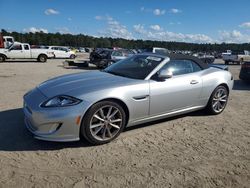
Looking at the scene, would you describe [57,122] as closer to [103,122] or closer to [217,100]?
[103,122]

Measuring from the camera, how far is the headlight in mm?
3758

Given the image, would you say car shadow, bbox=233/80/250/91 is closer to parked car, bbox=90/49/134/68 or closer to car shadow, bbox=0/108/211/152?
car shadow, bbox=0/108/211/152

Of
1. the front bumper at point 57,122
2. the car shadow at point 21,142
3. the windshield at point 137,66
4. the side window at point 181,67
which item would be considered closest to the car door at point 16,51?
the car shadow at point 21,142

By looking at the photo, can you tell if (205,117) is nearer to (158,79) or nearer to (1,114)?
(158,79)

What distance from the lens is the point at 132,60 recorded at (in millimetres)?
5445

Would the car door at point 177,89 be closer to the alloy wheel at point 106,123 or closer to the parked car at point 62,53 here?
the alloy wheel at point 106,123

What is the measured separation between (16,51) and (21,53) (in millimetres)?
439

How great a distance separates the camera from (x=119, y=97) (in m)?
4.06

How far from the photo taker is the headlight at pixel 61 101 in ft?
12.3

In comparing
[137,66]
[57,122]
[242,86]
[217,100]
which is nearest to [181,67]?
[137,66]

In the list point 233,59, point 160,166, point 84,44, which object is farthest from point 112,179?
point 84,44

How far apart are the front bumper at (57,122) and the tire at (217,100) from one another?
310 cm

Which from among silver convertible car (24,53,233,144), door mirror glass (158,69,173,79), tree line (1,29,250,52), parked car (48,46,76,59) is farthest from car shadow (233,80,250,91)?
tree line (1,29,250,52)

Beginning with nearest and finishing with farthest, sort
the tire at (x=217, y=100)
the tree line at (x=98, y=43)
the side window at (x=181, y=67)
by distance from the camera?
the side window at (x=181, y=67), the tire at (x=217, y=100), the tree line at (x=98, y=43)
